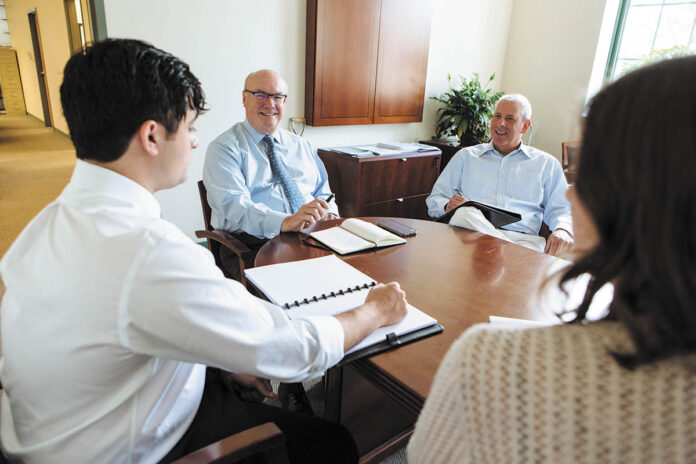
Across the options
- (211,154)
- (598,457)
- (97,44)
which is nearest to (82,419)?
(97,44)

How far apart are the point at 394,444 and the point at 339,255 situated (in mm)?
725

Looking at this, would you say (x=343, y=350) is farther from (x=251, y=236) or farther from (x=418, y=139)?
(x=418, y=139)

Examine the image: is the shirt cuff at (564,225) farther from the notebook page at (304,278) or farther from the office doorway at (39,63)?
the office doorway at (39,63)

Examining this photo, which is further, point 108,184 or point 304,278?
point 304,278

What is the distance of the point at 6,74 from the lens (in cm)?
1009

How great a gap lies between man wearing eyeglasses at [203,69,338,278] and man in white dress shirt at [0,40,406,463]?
1031mm

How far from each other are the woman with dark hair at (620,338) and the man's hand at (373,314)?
1.15 ft

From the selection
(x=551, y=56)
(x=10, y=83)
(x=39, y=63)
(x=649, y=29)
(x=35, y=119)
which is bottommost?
(x=35, y=119)

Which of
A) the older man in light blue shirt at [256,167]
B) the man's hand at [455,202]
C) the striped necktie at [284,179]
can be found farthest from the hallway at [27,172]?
the man's hand at [455,202]

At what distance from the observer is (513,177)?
229cm

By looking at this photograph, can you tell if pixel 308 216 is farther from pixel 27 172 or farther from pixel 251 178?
pixel 27 172

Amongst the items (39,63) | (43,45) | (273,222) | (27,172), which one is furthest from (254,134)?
(39,63)

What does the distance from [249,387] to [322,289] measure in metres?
0.29

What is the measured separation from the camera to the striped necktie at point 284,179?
7.10ft
